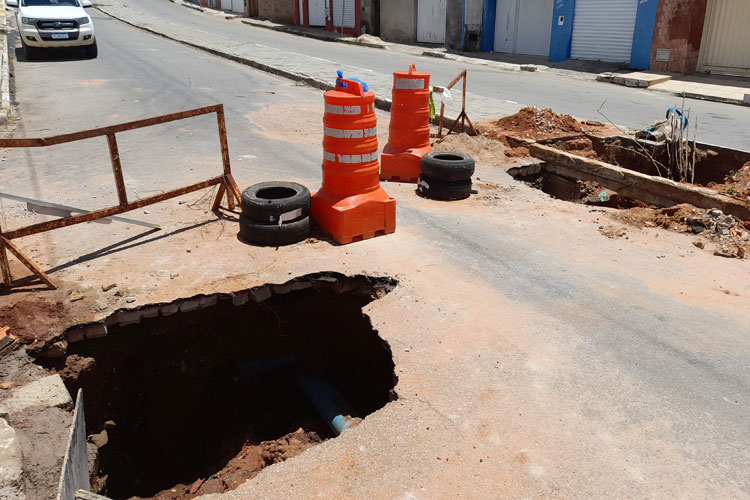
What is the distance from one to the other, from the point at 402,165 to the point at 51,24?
52.9 feet

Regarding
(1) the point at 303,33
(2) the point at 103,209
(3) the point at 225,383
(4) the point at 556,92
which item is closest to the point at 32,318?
(2) the point at 103,209

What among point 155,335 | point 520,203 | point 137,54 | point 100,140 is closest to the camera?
point 155,335

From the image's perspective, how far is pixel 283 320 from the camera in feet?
20.1

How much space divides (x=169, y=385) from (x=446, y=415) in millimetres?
3393

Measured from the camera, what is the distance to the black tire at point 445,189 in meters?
8.24

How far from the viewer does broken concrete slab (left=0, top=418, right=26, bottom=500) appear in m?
3.54

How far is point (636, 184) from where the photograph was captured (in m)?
8.48

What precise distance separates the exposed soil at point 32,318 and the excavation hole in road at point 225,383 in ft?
0.84

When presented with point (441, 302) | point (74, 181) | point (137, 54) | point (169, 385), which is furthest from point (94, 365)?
point (137, 54)

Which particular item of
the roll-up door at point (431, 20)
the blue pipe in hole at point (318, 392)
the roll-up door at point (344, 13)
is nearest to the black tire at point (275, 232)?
the blue pipe in hole at point (318, 392)

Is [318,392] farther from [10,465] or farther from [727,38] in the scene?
[727,38]

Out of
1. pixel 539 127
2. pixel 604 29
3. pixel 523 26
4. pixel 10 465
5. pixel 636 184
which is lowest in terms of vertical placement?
pixel 10 465

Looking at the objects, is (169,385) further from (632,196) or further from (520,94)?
(520,94)

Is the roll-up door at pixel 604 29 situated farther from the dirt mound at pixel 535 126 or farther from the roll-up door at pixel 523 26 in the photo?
the dirt mound at pixel 535 126
